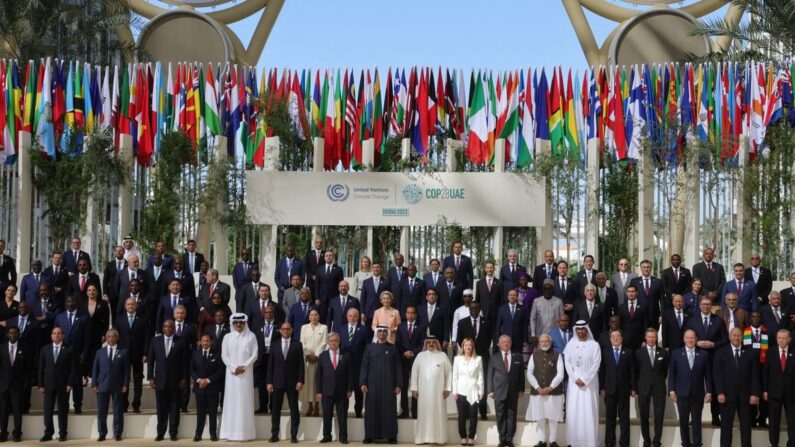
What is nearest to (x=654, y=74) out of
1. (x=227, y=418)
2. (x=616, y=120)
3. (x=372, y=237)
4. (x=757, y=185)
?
(x=616, y=120)

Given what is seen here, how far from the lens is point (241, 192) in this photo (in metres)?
22.0

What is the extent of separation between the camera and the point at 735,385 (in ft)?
45.3

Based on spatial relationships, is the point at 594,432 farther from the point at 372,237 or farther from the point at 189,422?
the point at 372,237

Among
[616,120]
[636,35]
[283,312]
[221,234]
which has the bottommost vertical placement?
[283,312]

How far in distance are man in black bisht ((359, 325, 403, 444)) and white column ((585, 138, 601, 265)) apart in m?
8.08

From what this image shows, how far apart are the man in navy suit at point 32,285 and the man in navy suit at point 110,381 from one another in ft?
7.43

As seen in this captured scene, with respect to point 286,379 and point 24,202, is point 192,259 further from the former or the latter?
point 24,202

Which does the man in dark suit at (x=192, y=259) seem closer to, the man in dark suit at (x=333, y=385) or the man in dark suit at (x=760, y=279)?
the man in dark suit at (x=333, y=385)

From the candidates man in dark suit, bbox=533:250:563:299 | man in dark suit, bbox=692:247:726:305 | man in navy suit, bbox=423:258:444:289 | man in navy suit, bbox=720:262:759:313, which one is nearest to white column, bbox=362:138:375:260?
man in navy suit, bbox=423:258:444:289

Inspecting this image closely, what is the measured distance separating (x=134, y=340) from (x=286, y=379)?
7.16ft

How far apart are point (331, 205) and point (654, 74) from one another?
663 centimetres

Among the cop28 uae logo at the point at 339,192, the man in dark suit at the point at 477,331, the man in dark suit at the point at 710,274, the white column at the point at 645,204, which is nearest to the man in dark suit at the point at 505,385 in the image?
the man in dark suit at the point at 477,331

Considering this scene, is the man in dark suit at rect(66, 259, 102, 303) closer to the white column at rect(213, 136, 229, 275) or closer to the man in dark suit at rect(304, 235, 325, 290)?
the man in dark suit at rect(304, 235, 325, 290)

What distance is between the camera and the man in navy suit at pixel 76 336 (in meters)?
14.9
